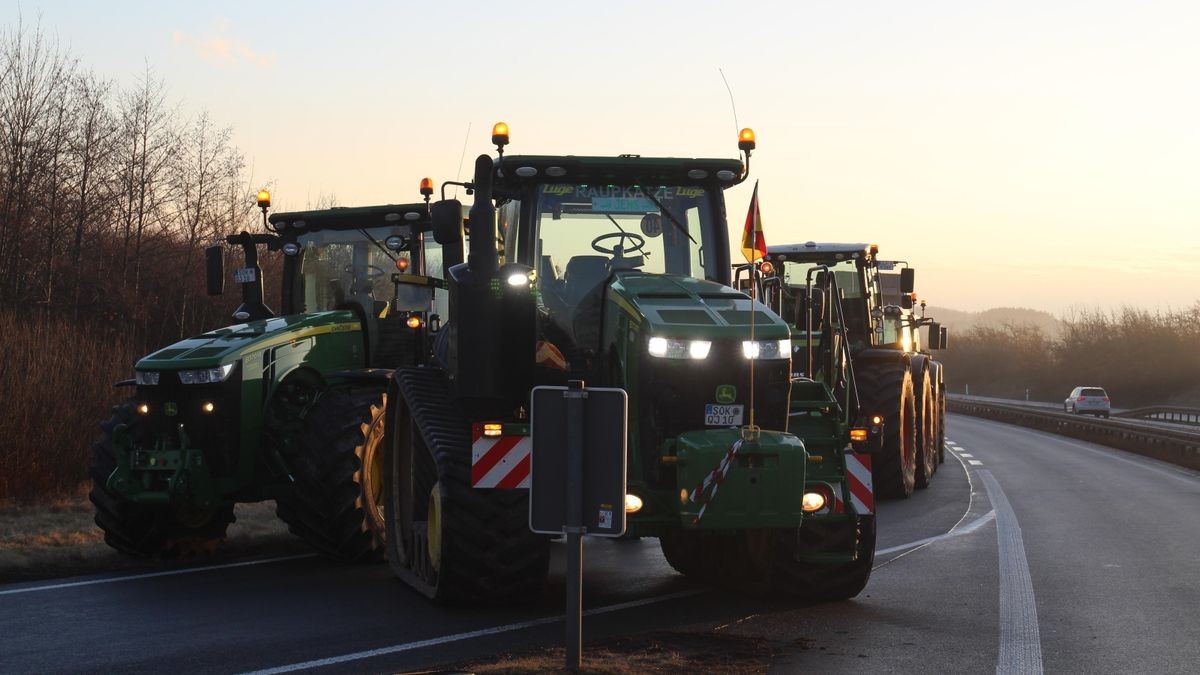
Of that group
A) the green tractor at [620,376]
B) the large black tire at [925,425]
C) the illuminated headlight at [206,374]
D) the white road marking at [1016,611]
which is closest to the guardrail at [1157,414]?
the large black tire at [925,425]

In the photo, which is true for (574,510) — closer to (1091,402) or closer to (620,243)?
(620,243)

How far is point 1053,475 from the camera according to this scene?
27.2 m

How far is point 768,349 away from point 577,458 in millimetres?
2635

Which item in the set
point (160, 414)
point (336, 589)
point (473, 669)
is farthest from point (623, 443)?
point (160, 414)

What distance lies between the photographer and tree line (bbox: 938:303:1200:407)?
293 feet

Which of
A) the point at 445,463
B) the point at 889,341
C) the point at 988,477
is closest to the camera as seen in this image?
the point at 445,463

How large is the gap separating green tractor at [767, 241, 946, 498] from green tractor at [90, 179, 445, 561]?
4.49 metres

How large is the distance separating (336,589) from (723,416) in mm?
3314

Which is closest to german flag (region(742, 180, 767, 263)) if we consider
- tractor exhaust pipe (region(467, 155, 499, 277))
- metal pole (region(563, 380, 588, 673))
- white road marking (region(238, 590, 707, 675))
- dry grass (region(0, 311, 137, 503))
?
tractor exhaust pipe (region(467, 155, 499, 277))

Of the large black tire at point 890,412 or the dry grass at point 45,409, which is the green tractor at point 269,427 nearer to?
the dry grass at point 45,409

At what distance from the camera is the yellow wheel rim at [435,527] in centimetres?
977

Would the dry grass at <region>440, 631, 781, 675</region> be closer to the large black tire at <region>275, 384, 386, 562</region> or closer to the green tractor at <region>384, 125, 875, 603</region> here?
the green tractor at <region>384, 125, 875, 603</region>

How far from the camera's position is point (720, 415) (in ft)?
31.6

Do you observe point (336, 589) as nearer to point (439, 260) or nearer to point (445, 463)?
point (445, 463)
